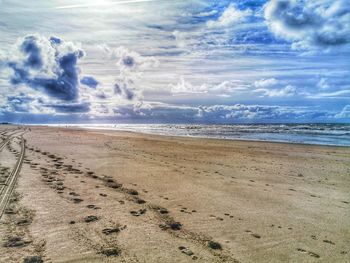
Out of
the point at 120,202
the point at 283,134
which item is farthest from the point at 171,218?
the point at 283,134

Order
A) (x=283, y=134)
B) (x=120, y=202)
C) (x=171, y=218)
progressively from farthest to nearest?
(x=283, y=134) < (x=120, y=202) < (x=171, y=218)

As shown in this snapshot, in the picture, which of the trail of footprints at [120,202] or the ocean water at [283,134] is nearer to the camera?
the trail of footprints at [120,202]

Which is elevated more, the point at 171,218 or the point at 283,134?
the point at 283,134

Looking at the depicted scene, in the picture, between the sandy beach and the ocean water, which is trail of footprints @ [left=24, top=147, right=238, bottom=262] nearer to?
the sandy beach

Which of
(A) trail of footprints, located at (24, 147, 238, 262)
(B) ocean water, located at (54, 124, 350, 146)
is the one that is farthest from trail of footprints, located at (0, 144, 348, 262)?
(B) ocean water, located at (54, 124, 350, 146)

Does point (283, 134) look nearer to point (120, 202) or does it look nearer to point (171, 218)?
point (120, 202)

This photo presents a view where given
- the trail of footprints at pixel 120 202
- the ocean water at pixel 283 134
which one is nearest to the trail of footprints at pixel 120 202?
the trail of footprints at pixel 120 202

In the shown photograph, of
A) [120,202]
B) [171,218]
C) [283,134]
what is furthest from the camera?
[283,134]

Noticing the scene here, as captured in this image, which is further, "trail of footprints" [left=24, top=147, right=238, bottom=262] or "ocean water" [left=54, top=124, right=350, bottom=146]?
"ocean water" [left=54, top=124, right=350, bottom=146]

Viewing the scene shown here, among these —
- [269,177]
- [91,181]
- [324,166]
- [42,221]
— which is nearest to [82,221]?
[42,221]

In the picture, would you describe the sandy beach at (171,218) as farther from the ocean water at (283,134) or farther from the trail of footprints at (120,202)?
the ocean water at (283,134)

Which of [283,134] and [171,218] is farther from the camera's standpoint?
[283,134]

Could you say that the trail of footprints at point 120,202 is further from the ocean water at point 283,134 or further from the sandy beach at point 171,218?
the ocean water at point 283,134

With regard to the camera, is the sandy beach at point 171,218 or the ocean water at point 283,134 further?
the ocean water at point 283,134
